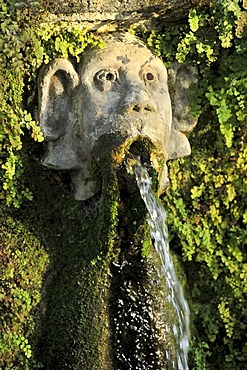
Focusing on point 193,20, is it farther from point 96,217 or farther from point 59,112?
point 96,217

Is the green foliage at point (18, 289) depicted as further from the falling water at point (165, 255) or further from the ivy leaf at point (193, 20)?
the ivy leaf at point (193, 20)

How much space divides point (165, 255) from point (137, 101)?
2.33 feet

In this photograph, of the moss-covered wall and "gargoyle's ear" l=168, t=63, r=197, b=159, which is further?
"gargoyle's ear" l=168, t=63, r=197, b=159

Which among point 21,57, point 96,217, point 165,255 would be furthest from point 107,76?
point 165,255

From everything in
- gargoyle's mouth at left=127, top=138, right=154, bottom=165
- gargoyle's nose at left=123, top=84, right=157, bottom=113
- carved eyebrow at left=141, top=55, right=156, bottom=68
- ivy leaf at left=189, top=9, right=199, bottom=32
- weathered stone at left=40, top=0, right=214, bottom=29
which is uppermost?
ivy leaf at left=189, top=9, right=199, bottom=32

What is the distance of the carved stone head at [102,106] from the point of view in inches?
145

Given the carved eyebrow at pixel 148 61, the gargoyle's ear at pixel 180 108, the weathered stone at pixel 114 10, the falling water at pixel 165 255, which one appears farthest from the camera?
the gargoyle's ear at pixel 180 108

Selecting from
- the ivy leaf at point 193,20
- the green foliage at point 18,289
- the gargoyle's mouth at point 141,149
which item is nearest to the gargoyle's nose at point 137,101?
the gargoyle's mouth at point 141,149

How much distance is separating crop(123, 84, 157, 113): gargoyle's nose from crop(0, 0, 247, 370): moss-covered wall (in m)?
0.28

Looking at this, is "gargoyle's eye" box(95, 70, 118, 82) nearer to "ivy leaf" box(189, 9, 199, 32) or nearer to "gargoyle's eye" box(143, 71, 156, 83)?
"gargoyle's eye" box(143, 71, 156, 83)

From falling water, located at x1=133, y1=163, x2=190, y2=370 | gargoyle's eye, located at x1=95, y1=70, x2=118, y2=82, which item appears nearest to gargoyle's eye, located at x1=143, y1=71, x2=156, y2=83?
gargoyle's eye, located at x1=95, y1=70, x2=118, y2=82

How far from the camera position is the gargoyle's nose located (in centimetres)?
367

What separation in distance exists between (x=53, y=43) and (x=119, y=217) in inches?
30.7

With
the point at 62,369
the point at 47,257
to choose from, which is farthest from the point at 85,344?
the point at 47,257
